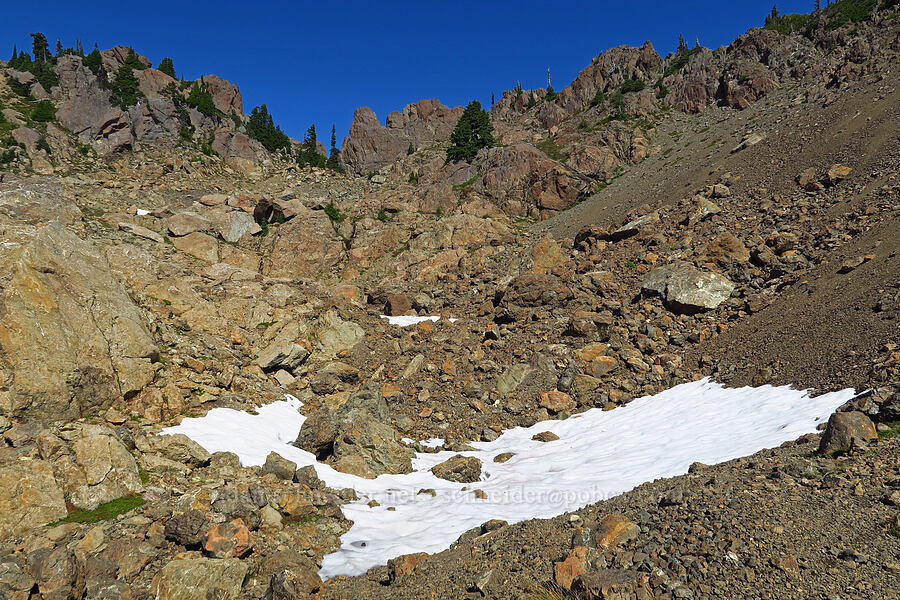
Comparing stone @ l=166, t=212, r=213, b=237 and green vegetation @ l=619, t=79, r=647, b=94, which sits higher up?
green vegetation @ l=619, t=79, r=647, b=94

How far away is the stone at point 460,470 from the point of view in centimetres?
1484

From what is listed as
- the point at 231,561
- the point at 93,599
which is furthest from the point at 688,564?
the point at 93,599

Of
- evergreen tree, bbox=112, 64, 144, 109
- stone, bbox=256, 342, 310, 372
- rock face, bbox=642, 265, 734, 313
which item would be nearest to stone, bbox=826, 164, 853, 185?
rock face, bbox=642, 265, 734, 313

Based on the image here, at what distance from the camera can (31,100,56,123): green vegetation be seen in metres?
55.7

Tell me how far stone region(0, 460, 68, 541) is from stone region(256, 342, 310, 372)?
35.5 feet

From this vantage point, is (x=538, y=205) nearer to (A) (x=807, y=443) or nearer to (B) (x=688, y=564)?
(A) (x=807, y=443)

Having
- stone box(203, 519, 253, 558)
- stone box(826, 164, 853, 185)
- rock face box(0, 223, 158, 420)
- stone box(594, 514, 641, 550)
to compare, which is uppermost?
stone box(826, 164, 853, 185)

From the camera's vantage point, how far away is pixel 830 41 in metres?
65.7

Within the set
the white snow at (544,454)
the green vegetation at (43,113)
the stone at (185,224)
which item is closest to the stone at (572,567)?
the white snow at (544,454)

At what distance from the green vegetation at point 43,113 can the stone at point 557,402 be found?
7099cm

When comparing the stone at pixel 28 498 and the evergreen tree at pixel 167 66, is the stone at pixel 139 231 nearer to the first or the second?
the stone at pixel 28 498

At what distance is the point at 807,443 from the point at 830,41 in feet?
277

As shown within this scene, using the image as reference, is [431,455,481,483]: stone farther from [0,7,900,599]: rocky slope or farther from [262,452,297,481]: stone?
[262,452,297,481]: stone

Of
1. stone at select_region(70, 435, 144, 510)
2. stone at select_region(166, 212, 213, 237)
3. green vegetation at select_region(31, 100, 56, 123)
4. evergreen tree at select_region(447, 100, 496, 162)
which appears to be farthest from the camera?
evergreen tree at select_region(447, 100, 496, 162)
